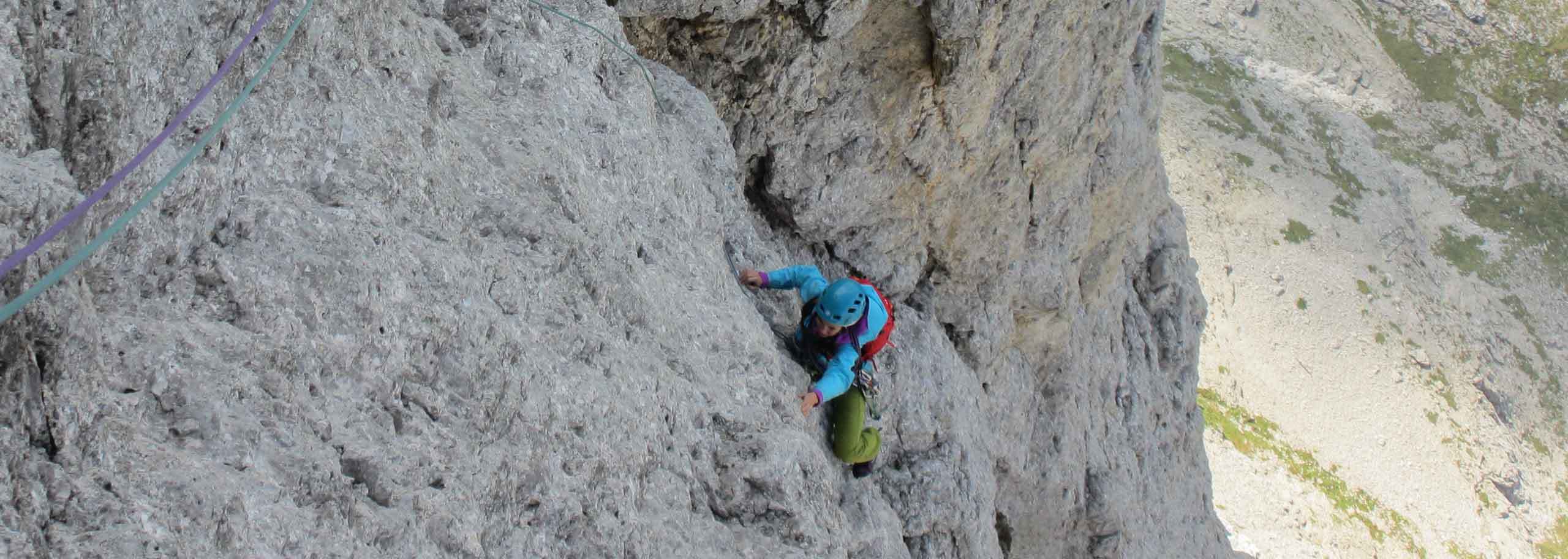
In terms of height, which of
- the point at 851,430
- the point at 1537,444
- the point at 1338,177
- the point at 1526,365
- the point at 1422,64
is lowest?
the point at 1537,444

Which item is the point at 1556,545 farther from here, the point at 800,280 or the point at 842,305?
the point at 842,305

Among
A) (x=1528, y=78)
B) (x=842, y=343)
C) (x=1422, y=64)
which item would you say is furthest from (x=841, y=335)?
(x=1528, y=78)

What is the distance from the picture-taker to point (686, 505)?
670 cm

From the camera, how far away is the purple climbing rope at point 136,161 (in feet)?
11.5

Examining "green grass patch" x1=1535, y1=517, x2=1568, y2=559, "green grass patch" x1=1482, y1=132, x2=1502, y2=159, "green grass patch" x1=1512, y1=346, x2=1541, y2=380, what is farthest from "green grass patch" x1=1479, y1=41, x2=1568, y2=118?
"green grass patch" x1=1535, y1=517, x2=1568, y2=559

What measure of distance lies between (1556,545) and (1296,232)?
21.9 meters

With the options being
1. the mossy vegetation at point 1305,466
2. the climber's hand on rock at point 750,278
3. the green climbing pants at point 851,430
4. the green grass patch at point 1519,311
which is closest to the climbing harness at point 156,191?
the climber's hand on rock at point 750,278

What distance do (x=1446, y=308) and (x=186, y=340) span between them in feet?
250

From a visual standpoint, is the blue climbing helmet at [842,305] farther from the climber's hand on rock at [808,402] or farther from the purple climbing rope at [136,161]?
the purple climbing rope at [136,161]

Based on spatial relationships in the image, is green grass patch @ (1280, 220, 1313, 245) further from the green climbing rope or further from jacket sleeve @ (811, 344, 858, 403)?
the green climbing rope

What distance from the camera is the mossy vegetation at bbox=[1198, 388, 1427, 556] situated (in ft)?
156

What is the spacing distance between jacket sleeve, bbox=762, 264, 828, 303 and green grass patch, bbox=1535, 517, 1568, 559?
61369 mm

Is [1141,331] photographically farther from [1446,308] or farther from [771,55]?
[1446,308]

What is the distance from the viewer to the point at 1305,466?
161ft
